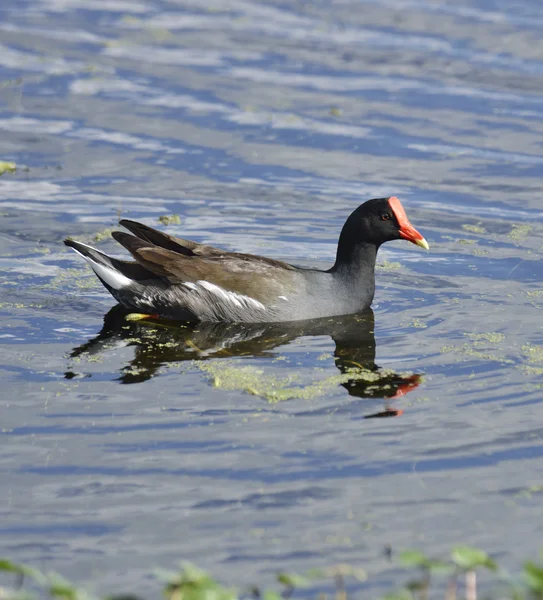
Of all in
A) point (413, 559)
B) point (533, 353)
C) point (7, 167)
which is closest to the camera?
point (413, 559)

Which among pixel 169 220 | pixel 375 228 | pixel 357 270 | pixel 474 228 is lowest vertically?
pixel 169 220

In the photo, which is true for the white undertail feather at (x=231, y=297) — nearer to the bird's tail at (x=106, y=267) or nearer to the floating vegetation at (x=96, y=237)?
the bird's tail at (x=106, y=267)

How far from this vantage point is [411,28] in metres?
14.7

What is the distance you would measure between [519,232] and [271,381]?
3.81 metres

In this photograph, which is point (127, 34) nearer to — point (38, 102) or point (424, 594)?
point (38, 102)

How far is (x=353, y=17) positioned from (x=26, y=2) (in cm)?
457

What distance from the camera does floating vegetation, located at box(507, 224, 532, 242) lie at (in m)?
9.34

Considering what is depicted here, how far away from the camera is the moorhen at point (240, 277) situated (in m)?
7.66

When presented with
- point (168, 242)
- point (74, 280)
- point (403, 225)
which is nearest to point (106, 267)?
point (168, 242)

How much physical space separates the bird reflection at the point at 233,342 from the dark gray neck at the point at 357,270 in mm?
167

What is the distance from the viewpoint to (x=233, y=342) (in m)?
7.38

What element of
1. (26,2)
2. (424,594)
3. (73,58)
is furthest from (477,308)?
(26,2)

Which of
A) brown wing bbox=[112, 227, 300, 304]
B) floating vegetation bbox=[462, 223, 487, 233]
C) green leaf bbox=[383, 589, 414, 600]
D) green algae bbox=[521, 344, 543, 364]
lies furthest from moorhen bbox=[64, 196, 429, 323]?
green leaf bbox=[383, 589, 414, 600]

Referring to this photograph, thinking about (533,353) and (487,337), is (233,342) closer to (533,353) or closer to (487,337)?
(487,337)
